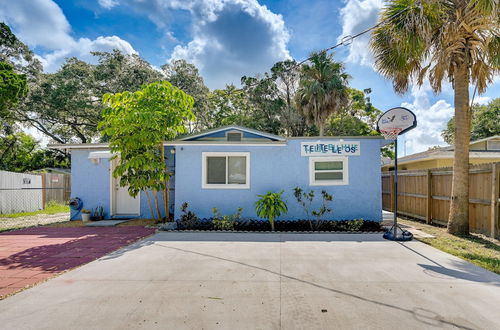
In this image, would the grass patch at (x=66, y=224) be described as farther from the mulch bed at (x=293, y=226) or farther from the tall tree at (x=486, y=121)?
the tall tree at (x=486, y=121)

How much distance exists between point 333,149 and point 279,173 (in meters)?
1.89

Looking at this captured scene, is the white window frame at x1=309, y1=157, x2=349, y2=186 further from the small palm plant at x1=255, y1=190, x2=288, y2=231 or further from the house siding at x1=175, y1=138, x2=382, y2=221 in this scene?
the small palm plant at x1=255, y1=190, x2=288, y2=231

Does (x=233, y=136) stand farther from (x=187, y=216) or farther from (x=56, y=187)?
(x=56, y=187)

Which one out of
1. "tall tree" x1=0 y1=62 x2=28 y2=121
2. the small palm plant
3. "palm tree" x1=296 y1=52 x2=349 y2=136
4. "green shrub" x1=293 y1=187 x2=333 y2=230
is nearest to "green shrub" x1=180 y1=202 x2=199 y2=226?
the small palm plant

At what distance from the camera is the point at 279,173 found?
8578mm

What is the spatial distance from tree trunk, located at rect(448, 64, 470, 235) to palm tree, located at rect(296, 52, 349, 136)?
991 cm

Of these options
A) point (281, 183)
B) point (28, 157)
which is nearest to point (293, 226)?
point (281, 183)

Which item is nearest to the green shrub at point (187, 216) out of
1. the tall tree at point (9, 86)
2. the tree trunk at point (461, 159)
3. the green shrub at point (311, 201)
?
the green shrub at point (311, 201)

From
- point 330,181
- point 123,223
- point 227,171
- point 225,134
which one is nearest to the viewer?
point 330,181

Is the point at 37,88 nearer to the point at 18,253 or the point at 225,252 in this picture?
the point at 18,253

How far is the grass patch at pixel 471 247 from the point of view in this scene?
4943 mm

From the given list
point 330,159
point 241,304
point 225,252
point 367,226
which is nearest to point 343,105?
point 330,159

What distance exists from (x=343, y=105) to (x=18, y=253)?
57.1ft

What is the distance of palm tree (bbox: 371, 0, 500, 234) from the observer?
6.64m
